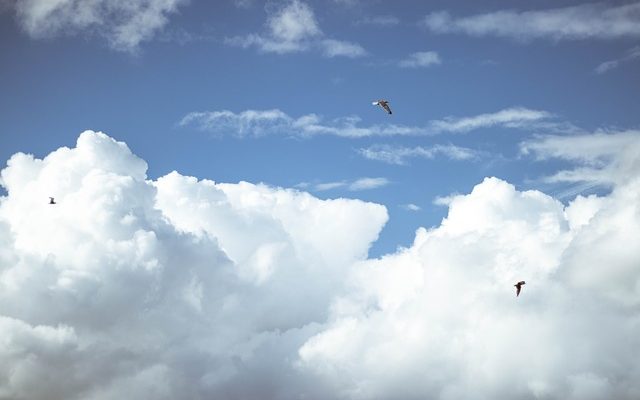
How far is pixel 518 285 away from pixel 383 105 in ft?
137

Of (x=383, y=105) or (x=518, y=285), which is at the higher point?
(x=383, y=105)

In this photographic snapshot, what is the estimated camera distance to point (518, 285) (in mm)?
125875

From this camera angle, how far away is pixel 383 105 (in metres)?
121
